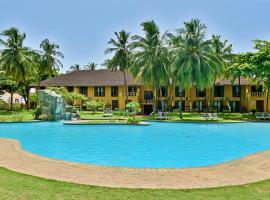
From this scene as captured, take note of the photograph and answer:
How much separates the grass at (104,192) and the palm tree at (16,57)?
38.9 meters

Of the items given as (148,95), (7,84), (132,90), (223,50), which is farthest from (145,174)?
(7,84)

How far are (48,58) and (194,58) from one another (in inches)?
1108

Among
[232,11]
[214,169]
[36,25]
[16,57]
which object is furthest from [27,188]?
[16,57]

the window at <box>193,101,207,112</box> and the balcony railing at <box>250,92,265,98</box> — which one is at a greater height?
the balcony railing at <box>250,92,265,98</box>

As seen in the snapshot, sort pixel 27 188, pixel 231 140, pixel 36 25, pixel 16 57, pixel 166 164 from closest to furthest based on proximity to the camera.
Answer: pixel 27 188
pixel 166 164
pixel 231 140
pixel 36 25
pixel 16 57

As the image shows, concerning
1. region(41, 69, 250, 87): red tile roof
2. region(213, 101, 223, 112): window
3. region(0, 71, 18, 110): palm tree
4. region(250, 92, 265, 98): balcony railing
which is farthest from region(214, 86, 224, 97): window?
region(0, 71, 18, 110): palm tree

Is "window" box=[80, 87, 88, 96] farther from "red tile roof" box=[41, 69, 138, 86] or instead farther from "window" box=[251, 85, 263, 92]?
"window" box=[251, 85, 263, 92]

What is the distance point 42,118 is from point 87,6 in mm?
14832

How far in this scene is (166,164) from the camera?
35.0 ft

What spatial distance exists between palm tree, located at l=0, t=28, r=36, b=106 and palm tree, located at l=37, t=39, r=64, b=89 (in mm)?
5794

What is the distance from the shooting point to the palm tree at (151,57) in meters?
34.7

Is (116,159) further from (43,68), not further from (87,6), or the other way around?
(43,68)

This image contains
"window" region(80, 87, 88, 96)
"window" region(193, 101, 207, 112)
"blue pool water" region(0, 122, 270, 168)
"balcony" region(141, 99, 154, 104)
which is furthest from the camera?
"window" region(80, 87, 88, 96)

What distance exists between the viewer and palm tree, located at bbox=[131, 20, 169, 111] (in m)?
34.7
